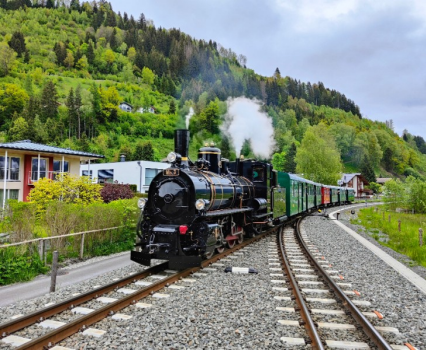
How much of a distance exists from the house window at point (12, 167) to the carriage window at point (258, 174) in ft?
51.3

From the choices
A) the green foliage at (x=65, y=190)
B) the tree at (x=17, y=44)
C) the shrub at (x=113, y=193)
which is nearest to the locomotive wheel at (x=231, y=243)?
the green foliage at (x=65, y=190)

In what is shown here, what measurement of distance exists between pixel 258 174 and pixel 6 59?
142 m

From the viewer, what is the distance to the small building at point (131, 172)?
121ft

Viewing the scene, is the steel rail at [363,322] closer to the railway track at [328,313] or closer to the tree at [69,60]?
the railway track at [328,313]

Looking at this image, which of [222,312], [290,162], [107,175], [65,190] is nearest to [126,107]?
[290,162]

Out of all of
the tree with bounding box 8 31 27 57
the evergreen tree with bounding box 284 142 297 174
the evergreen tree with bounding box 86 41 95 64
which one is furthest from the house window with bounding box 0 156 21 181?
the evergreen tree with bounding box 86 41 95 64

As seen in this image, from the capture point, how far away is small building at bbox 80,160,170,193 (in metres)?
36.8

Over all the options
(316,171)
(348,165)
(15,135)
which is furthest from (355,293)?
(348,165)

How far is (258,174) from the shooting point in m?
14.7

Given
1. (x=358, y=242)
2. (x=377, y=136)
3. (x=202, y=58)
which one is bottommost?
(x=358, y=242)

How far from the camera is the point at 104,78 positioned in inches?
5935

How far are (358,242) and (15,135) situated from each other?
3005 inches

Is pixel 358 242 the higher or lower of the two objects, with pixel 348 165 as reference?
lower

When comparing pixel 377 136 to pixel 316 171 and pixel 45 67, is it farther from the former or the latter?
pixel 45 67
